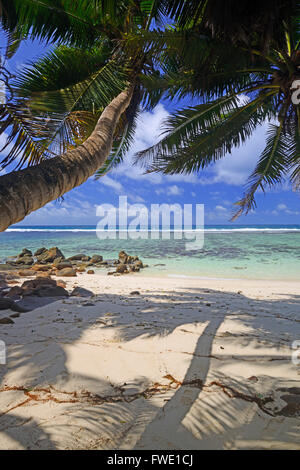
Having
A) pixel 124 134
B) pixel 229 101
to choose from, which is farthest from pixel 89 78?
pixel 229 101

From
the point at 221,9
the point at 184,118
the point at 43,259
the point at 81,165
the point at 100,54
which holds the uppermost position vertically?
the point at 100,54

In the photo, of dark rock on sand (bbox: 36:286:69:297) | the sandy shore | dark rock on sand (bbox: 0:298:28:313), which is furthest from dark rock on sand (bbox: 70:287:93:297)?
the sandy shore

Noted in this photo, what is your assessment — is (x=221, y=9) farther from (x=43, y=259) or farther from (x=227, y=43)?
(x=43, y=259)

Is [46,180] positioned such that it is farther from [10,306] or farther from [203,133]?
[203,133]

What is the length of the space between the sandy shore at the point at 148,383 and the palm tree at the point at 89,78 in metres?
1.21

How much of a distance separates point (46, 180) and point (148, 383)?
5.81 ft

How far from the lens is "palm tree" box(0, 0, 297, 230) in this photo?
2206 millimetres

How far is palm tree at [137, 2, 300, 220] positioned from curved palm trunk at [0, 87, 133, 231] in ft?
5.64

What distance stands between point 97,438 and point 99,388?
457 mm

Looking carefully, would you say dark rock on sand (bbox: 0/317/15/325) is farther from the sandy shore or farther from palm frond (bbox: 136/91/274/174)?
palm frond (bbox: 136/91/274/174)

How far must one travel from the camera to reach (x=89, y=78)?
452 centimetres

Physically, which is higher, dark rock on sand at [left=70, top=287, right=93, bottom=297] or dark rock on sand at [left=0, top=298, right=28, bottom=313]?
dark rock on sand at [left=0, top=298, right=28, bottom=313]

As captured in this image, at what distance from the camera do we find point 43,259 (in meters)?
12.4
